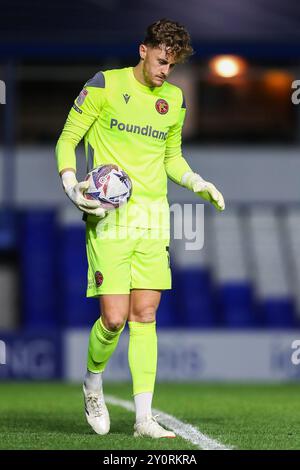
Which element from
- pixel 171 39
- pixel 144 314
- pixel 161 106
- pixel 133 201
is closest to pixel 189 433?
pixel 144 314

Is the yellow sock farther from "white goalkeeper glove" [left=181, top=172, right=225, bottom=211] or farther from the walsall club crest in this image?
the walsall club crest

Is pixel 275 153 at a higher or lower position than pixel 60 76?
lower

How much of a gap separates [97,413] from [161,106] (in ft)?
5.42

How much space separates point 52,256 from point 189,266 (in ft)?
5.78

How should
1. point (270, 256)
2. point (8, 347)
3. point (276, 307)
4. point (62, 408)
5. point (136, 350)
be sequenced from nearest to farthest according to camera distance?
point (136, 350) → point (62, 408) → point (8, 347) → point (276, 307) → point (270, 256)

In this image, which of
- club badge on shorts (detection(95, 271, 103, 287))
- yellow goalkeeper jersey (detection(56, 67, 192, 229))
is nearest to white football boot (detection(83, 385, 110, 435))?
club badge on shorts (detection(95, 271, 103, 287))

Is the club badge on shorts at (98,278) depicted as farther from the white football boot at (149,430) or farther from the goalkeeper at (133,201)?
the white football boot at (149,430)

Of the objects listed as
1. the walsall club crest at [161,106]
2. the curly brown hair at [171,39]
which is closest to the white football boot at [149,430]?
the walsall club crest at [161,106]

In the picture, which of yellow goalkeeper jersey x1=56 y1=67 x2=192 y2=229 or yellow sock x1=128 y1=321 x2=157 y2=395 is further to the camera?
yellow goalkeeper jersey x1=56 y1=67 x2=192 y2=229

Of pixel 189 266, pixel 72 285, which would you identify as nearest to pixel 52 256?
pixel 72 285

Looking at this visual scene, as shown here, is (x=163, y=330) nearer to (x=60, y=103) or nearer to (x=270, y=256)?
(x=270, y=256)

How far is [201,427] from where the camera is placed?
23.0 ft

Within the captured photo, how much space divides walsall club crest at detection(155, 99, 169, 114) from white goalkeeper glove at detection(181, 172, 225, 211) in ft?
1.27

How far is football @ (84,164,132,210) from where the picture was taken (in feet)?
21.5
